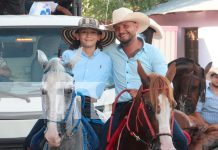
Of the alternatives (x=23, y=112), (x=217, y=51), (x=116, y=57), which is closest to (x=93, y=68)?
(x=116, y=57)

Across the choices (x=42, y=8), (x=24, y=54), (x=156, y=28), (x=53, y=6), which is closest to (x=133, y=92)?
(x=24, y=54)

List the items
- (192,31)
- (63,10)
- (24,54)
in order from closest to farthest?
(24,54) → (63,10) → (192,31)

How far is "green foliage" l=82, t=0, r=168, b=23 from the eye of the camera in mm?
20328

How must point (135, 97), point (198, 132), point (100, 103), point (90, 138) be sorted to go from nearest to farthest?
1. point (135, 97)
2. point (90, 138)
3. point (198, 132)
4. point (100, 103)

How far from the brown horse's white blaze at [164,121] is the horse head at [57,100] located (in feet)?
2.47

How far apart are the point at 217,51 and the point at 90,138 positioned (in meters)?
12.3

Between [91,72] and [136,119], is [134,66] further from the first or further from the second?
[136,119]

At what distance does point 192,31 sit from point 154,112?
14.3m

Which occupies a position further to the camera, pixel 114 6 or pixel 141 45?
pixel 114 6

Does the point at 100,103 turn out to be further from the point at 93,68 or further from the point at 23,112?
the point at 93,68

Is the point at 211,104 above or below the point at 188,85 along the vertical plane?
below

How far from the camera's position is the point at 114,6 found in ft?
66.8

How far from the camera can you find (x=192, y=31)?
1878 cm

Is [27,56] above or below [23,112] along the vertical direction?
above
